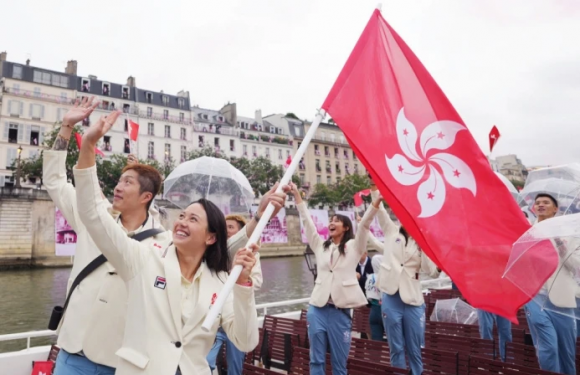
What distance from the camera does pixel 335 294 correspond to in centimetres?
473

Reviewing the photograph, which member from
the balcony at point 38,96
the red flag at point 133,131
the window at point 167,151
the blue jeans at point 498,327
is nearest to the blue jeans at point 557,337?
the blue jeans at point 498,327

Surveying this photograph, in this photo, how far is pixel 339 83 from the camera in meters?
3.35

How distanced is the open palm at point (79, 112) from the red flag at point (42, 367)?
3.36m

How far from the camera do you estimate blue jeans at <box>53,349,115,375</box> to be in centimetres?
239

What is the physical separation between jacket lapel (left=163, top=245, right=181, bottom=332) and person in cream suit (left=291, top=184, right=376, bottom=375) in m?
2.22

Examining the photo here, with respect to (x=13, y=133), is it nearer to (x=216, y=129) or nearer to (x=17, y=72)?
(x=17, y=72)

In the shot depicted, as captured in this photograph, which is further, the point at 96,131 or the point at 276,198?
the point at 276,198

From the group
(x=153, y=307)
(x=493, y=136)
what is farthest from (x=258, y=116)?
(x=153, y=307)

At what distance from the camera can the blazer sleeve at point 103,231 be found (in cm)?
216

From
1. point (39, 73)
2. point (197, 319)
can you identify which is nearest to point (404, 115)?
point (197, 319)

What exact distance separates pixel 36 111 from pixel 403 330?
1946 inches

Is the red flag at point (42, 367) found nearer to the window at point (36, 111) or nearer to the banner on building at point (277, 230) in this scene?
the banner on building at point (277, 230)

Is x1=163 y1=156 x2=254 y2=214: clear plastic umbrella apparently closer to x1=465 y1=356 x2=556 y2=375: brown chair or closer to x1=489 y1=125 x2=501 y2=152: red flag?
x1=465 y1=356 x2=556 y2=375: brown chair

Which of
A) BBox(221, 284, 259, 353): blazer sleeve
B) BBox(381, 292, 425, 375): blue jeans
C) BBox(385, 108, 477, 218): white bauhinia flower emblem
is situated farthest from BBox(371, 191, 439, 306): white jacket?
BBox(221, 284, 259, 353): blazer sleeve
